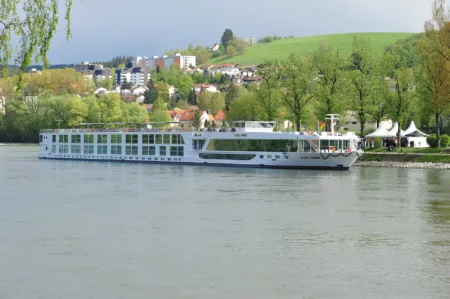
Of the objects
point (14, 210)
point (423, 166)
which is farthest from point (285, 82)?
point (14, 210)

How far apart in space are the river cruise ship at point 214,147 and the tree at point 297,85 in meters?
7.08

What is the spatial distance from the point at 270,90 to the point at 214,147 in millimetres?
15167

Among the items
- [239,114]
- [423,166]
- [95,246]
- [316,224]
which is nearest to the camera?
[95,246]

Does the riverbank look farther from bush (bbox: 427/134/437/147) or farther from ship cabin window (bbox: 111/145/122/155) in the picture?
ship cabin window (bbox: 111/145/122/155)

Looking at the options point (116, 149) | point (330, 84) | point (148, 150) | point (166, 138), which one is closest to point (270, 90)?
point (330, 84)

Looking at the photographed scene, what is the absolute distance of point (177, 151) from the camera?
7675 cm

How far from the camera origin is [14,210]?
35.7m

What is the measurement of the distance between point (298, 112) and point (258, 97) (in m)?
6.98

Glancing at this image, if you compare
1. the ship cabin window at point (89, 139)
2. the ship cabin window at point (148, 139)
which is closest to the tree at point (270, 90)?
the ship cabin window at point (148, 139)

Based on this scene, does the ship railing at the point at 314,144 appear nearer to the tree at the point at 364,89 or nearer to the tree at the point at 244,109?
the tree at the point at 364,89

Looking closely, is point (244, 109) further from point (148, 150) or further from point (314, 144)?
point (314, 144)

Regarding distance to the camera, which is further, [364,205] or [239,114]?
[239,114]

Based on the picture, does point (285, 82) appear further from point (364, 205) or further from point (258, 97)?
point (364, 205)

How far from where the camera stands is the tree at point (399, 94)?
7538 centimetres
